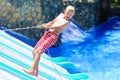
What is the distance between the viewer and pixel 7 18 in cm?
1121

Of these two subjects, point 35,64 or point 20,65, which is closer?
point 35,64

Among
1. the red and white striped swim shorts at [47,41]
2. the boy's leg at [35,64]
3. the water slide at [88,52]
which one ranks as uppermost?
the water slide at [88,52]

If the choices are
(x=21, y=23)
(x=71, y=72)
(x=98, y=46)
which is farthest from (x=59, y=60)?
(x=98, y=46)

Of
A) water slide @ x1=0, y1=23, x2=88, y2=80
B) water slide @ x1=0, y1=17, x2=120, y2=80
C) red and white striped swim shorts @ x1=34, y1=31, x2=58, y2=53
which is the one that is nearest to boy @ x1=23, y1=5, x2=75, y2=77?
red and white striped swim shorts @ x1=34, y1=31, x2=58, y2=53

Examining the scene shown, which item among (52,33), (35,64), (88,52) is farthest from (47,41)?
(88,52)

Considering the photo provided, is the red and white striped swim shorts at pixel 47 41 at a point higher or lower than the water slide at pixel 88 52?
lower

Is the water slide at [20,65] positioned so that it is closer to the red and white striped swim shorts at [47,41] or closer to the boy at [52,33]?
the boy at [52,33]

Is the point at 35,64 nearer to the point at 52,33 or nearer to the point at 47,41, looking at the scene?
the point at 47,41

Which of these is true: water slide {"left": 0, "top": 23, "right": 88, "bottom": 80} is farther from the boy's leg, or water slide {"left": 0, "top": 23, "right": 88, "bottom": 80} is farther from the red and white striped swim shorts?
the red and white striped swim shorts

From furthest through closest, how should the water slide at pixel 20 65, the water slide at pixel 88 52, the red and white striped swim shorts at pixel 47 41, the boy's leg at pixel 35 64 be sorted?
the water slide at pixel 88 52, the water slide at pixel 20 65, the red and white striped swim shorts at pixel 47 41, the boy's leg at pixel 35 64

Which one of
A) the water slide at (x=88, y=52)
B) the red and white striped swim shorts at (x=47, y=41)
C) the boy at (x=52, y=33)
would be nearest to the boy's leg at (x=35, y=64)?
the boy at (x=52, y=33)

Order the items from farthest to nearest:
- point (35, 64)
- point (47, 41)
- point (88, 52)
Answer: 1. point (88, 52)
2. point (47, 41)
3. point (35, 64)

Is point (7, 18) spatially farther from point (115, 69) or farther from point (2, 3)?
point (115, 69)

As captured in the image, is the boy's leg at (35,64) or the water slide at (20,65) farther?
the water slide at (20,65)
